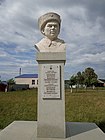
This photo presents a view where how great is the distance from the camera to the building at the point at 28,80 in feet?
207

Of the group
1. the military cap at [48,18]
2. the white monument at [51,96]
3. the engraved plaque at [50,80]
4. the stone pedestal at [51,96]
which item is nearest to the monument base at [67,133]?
the white monument at [51,96]

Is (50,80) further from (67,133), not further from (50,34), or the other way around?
(67,133)

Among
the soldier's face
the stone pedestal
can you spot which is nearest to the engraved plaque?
the stone pedestal

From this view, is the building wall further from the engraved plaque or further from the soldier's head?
the engraved plaque

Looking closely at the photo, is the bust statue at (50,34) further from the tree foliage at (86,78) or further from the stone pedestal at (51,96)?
the tree foliage at (86,78)

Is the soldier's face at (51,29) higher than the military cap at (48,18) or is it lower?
lower

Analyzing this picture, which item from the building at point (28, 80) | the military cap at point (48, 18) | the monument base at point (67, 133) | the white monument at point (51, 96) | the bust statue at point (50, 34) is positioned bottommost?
the monument base at point (67, 133)

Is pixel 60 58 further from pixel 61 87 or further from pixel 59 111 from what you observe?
pixel 59 111

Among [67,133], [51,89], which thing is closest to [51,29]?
[51,89]

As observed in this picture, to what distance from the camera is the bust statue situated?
5554 mm

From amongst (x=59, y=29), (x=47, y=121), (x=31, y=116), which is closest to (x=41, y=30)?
(x=59, y=29)

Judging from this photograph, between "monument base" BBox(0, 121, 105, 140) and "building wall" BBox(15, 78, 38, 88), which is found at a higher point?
"building wall" BBox(15, 78, 38, 88)

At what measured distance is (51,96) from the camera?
17.5 ft

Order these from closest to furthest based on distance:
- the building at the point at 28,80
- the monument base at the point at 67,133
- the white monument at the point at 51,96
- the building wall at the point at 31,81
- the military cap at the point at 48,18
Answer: the monument base at the point at 67,133, the white monument at the point at 51,96, the military cap at the point at 48,18, the building wall at the point at 31,81, the building at the point at 28,80
